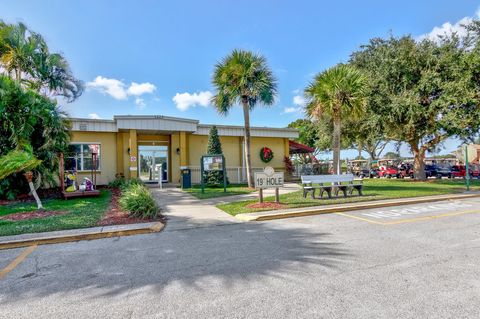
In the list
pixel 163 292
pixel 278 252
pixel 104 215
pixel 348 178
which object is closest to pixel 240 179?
pixel 348 178

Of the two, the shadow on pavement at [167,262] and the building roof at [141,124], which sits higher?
the building roof at [141,124]

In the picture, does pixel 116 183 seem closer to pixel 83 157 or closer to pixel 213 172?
pixel 83 157

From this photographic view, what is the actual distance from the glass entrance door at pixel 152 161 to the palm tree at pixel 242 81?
19.7 ft

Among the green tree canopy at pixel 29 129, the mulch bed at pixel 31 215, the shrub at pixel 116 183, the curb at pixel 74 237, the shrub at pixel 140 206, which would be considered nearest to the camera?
the curb at pixel 74 237

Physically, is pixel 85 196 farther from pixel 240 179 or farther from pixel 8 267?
pixel 240 179

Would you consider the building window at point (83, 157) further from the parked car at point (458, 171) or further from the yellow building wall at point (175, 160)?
the parked car at point (458, 171)

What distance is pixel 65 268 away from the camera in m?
4.26

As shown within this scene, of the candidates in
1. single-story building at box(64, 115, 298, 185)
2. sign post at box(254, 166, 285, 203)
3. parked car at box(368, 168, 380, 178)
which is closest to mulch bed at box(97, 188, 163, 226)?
sign post at box(254, 166, 285, 203)

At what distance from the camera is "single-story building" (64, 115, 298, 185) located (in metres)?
15.5

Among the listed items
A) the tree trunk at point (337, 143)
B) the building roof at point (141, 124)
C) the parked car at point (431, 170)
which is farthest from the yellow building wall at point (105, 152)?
the parked car at point (431, 170)

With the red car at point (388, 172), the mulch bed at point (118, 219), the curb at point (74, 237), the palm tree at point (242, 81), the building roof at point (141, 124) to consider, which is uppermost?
the palm tree at point (242, 81)

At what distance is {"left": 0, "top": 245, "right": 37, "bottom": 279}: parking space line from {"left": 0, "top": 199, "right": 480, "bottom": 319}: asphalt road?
9 centimetres

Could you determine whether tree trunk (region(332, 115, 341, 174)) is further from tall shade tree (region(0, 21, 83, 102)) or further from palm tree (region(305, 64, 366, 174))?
tall shade tree (region(0, 21, 83, 102))

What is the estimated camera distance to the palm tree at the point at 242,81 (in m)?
13.0
